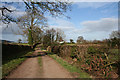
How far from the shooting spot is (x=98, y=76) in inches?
193

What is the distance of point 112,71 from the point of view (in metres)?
5.05

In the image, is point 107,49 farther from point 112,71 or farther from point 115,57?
point 112,71

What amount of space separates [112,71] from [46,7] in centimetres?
747

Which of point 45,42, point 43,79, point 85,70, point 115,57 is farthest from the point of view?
point 45,42

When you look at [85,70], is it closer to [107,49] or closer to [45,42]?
[107,49]

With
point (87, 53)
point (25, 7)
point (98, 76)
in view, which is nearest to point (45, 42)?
point (25, 7)

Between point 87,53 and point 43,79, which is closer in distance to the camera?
point 43,79

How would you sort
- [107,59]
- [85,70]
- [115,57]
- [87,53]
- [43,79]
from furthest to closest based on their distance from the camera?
[87,53], [85,70], [107,59], [115,57], [43,79]

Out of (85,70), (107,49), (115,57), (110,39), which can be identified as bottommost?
(85,70)

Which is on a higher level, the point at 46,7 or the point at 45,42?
the point at 46,7

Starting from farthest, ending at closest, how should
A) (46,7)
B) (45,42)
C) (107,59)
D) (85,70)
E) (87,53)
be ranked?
1. (45,42)
2. (46,7)
3. (87,53)
4. (85,70)
5. (107,59)

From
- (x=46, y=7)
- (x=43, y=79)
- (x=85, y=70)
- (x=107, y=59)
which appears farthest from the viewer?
A: (x=46, y=7)

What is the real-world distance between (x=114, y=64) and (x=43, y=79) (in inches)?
160

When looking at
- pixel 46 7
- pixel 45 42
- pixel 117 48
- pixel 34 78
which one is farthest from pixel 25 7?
pixel 45 42
